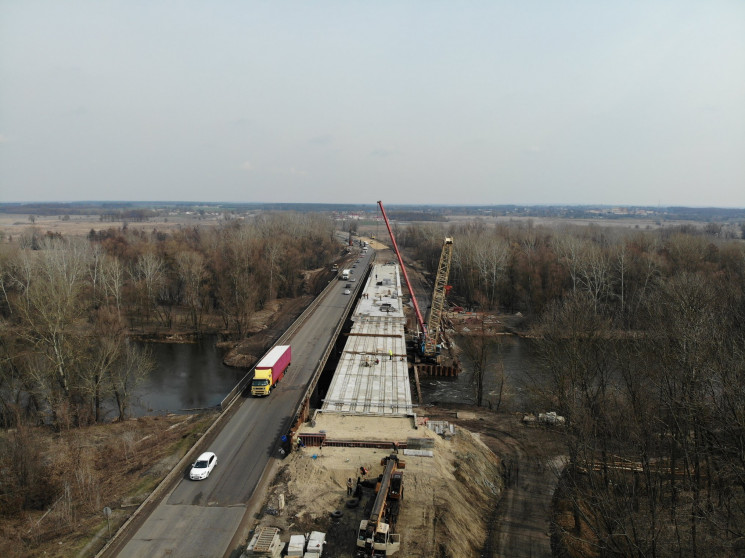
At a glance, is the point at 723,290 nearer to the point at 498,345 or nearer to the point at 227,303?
the point at 498,345

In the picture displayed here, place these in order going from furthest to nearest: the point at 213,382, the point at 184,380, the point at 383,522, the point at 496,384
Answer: the point at 184,380 → the point at 213,382 → the point at 496,384 → the point at 383,522

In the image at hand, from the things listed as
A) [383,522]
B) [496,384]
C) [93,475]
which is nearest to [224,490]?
[383,522]

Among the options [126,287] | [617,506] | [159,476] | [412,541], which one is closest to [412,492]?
[412,541]

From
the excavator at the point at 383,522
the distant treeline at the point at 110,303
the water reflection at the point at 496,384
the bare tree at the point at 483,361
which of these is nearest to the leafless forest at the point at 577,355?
the distant treeline at the point at 110,303

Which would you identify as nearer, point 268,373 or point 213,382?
point 268,373

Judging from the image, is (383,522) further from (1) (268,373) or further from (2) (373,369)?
(2) (373,369)

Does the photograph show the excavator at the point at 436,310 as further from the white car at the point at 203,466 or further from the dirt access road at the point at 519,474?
the white car at the point at 203,466
